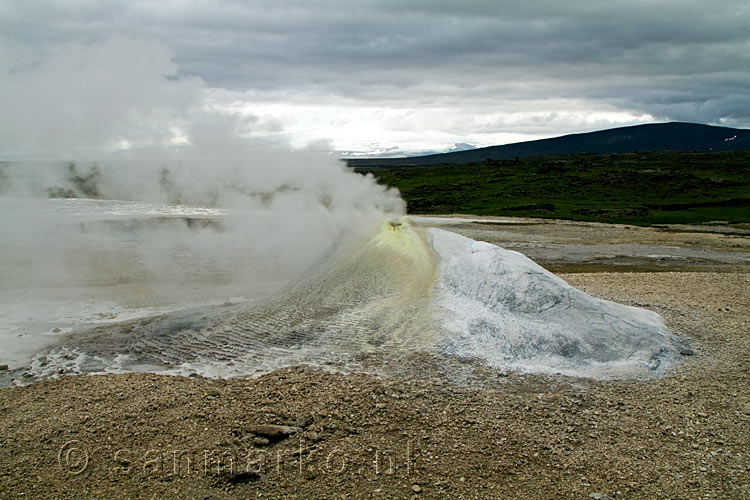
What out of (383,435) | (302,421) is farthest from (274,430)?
(383,435)

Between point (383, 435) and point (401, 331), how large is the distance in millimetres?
3781

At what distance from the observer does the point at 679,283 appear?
693 inches

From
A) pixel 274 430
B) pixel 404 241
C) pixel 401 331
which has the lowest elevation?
pixel 274 430

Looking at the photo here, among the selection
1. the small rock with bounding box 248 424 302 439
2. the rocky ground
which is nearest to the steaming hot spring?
the rocky ground

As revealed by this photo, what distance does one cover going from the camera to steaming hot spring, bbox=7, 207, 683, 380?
10031mm

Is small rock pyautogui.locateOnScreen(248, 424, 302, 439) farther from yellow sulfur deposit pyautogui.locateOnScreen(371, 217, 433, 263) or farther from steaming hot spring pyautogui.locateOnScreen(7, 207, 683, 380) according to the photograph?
yellow sulfur deposit pyautogui.locateOnScreen(371, 217, 433, 263)

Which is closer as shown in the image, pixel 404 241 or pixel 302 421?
pixel 302 421

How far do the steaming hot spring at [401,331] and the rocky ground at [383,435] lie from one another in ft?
1.88

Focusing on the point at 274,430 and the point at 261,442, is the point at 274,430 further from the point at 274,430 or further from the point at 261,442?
the point at 261,442

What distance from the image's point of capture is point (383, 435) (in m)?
7.61

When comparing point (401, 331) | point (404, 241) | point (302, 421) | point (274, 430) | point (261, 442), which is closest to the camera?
point (261, 442)

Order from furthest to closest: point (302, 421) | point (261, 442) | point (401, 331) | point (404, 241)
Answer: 1. point (404, 241)
2. point (401, 331)
3. point (302, 421)
4. point (261, 442)

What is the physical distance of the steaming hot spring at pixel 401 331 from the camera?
10031 millimetres

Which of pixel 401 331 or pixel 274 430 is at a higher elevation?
pixel 401 331
